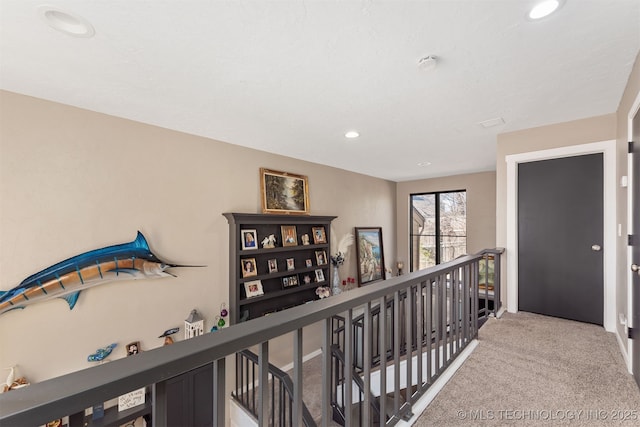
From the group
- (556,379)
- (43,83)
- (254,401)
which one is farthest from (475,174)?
(43,83)

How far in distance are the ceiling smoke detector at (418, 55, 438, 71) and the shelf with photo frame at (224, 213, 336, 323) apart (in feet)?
8.26

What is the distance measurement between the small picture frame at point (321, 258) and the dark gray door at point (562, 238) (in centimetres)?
263

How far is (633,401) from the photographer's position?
1665 mm

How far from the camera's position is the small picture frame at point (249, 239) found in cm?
360

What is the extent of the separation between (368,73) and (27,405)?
2.16 meters

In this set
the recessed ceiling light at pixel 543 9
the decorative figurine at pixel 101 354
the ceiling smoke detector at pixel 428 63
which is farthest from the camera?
the decorative figurine at pixel 101 354

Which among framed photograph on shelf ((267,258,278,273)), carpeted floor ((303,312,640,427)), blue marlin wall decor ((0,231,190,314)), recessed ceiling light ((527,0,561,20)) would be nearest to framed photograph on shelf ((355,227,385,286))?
framed photograph on shelf ((267,258,278,273))

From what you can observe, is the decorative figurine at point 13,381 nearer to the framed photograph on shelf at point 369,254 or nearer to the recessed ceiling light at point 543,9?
the recessed ceiling light at point 543,9

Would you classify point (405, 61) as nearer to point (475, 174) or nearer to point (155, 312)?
point (155, 312)

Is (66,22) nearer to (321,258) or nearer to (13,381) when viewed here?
(13,381)

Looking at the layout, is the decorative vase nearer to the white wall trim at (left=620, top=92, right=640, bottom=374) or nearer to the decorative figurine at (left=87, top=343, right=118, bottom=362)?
the decorative figurine at (left=87, top=343, right=118, bottom=362)

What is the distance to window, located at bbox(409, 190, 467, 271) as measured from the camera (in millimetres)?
5953

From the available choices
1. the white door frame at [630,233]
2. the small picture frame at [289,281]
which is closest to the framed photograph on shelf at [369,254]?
the small picture frame at [289,281]

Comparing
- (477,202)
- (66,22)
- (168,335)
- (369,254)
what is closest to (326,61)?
(66,22)
